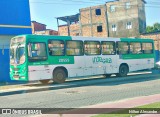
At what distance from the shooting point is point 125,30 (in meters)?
50.1

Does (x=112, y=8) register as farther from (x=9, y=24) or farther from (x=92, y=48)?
(x=9, y=24)

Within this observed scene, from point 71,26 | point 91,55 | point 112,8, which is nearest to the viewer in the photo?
point 91,55

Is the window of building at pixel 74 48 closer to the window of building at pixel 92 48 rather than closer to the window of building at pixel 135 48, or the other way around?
the window of building at pixel 92 48

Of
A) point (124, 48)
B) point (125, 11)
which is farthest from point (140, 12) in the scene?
point (124, 48)

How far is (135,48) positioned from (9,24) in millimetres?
10086

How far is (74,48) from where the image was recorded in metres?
18.2

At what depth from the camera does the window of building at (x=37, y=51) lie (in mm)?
15969

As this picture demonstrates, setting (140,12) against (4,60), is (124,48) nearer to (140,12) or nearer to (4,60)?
(4,60)

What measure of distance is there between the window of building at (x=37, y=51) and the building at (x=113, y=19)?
34.5m

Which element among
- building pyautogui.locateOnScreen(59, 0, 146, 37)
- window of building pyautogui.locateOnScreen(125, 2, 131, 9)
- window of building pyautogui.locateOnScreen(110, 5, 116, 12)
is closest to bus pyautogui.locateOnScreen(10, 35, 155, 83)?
building pyautogui.locateOnScreen(59, 0, 146, 37)

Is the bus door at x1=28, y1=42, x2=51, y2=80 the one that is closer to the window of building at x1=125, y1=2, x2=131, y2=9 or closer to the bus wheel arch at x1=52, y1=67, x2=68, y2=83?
the bus wheel arch at x1=52, y1=67, x2=68, y2=83

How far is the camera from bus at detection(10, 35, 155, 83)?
16062 mm

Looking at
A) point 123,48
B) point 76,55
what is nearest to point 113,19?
point 123,48

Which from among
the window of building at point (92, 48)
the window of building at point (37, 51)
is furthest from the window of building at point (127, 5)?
the window of building at point (37, 51)
